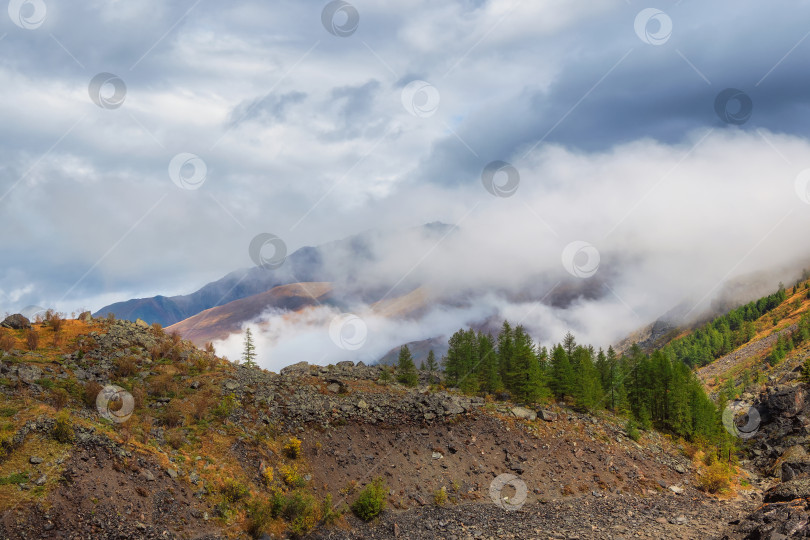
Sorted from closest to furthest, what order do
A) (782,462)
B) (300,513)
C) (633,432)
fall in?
(300,513) < (633,432) < (782,462)

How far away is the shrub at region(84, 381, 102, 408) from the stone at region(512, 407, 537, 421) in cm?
3492

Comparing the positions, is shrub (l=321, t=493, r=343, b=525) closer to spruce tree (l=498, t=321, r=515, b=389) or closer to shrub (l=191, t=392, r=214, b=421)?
shrub (l=191, t=392, r=214, b=421)

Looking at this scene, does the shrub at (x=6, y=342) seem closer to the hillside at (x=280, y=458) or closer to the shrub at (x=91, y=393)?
Result: the hillside at (x=280, y=458)

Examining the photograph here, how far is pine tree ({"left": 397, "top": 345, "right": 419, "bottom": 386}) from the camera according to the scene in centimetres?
5975

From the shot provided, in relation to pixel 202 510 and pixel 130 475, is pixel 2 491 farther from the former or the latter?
pixel 202 510

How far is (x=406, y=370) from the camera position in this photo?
202 feet

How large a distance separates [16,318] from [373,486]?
109 ft

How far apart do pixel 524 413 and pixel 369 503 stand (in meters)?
20.8

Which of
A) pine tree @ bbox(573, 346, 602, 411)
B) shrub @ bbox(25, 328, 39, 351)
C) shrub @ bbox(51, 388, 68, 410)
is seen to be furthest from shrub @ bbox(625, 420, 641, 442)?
shrub @ bbox(25, 328, 39, 351)

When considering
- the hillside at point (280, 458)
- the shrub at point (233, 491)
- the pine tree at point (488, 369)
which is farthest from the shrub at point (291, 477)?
the pine tree at point (488, 369)

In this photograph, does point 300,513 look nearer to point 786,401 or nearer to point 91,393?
point 91,393

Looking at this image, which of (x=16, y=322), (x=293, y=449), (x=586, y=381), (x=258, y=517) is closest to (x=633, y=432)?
(x=586, y=381)

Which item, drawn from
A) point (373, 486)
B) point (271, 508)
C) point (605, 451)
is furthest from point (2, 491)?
point (605, 451)

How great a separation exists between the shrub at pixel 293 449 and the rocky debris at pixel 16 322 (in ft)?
83.0
